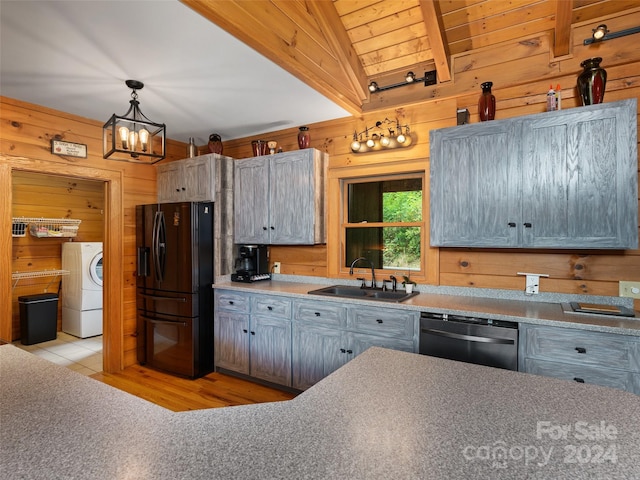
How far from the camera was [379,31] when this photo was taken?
9.72 ft

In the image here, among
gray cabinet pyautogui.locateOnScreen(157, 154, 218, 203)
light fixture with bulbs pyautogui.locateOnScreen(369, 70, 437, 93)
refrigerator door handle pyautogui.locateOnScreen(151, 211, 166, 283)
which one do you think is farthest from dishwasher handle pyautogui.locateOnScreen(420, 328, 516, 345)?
refrigerator door handle pyautogui.locateOnScreen(151, 211, 166, 283)

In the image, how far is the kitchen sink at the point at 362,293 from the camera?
292 centimetres

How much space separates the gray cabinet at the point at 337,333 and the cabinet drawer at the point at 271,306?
0.10 m

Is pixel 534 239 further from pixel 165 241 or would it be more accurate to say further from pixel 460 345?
pixel 165 241

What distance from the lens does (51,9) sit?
1841mm

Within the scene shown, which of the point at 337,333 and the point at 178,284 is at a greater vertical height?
the point at 178,284

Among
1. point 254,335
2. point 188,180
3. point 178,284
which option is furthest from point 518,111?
point 178,284

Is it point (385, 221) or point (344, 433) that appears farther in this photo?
point (385, 221)

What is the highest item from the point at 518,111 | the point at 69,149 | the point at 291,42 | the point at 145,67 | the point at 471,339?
the point at 291,42

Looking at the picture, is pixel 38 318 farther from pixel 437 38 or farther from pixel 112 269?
pixel 437 38

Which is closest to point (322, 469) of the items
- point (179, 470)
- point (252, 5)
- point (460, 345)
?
point (179, 470)

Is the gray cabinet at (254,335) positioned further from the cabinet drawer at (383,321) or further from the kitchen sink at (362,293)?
the cabinet drawer at (383,321)

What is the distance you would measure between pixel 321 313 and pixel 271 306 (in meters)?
0.52

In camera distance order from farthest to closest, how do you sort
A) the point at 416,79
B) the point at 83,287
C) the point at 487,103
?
1. the point at 83,287
2. the point at 416,79
3. the point at 487,103
